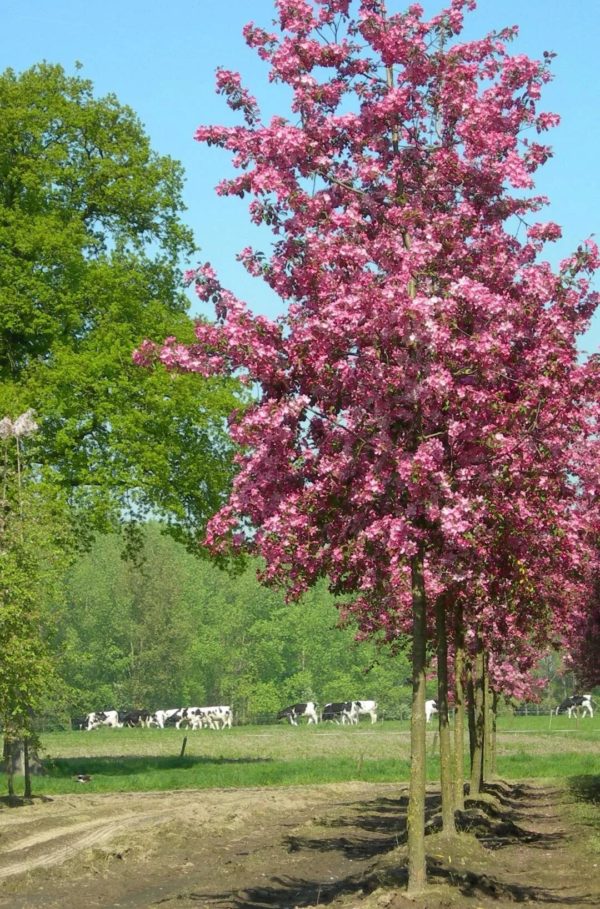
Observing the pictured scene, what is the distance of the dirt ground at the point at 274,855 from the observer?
17203mm

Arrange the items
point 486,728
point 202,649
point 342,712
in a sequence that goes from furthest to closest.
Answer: point 202,649
point 342,712
point 486,728

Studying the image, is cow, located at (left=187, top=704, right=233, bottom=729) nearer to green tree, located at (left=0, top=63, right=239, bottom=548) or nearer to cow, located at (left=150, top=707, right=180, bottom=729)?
cow, located at (left=150, top=707, right=180, bottom=729)

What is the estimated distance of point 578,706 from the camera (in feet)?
406

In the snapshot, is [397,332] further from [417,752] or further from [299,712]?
[299,712]

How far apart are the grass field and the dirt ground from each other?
601 centimetres

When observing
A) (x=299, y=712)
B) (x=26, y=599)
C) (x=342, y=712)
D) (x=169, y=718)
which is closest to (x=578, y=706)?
(x=342, y=712)

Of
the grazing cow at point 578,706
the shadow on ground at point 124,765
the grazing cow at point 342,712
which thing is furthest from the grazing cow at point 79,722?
the shadow on ground at point 124,765

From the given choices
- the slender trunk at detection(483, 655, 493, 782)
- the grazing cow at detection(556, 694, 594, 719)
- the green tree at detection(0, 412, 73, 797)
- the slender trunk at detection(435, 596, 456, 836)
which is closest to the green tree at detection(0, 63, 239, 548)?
the green tree at detection(0, 412, 73, 797)

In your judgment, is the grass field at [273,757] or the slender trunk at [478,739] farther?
the grass field at [273,757]

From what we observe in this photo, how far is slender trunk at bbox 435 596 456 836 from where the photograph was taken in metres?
21.1

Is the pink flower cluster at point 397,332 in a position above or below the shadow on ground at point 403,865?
above

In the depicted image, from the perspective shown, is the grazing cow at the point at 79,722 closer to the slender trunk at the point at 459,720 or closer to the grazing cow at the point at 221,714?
the grazing cow at the point at 221,714

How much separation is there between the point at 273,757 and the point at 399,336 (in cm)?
4454

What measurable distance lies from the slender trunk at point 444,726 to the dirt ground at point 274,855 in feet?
1.89
